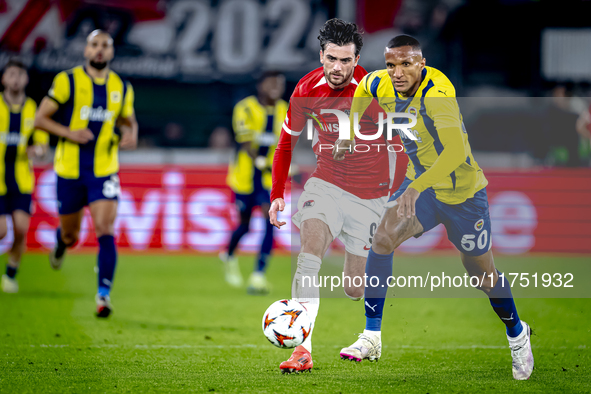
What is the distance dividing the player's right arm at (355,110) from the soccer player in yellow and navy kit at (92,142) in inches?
96.8

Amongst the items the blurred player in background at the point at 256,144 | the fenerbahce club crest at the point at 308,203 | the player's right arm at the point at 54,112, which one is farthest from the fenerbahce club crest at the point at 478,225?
the blurred player in background at the point at 256,144

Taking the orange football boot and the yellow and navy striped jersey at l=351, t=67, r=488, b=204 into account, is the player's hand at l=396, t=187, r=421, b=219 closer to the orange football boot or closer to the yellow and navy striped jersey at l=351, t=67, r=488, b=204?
the yellow and navy striped jersey at l=351, t=67, r=488, b=204

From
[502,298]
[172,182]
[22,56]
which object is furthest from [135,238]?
[502,298]

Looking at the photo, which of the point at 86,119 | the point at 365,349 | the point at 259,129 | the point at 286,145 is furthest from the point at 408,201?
the point at 259,129

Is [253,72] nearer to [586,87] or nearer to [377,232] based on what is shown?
[586,87]

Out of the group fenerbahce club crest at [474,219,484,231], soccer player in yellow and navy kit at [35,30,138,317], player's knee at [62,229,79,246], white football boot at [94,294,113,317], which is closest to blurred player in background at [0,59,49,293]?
player's knee at [62,229,79,246]

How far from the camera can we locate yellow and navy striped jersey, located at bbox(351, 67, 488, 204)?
402cm

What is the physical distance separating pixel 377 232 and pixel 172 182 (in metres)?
7.38

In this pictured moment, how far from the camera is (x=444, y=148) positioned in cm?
404

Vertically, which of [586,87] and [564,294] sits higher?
[586,87]

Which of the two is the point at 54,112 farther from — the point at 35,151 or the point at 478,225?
the point at 478,225

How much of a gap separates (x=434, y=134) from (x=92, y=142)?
3.22m

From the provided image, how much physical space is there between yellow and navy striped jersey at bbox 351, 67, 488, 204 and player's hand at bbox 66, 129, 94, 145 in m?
2.70

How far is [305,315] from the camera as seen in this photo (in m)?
4.11
